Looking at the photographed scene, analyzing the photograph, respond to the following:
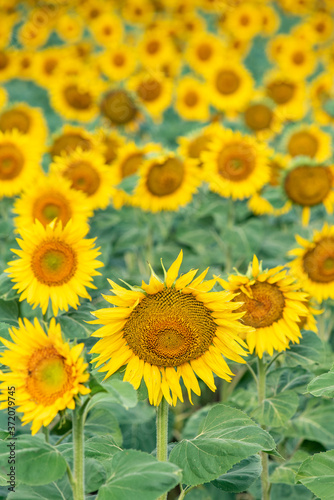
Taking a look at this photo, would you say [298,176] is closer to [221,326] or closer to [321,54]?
[221,326]

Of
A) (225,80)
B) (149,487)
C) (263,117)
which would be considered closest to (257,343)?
(149,487)

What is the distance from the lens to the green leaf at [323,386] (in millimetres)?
1467

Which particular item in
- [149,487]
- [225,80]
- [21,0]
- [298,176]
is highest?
[21,0]

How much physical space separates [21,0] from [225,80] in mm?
2726

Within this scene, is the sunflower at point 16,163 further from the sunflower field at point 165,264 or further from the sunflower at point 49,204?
the sunflower at point 49,204

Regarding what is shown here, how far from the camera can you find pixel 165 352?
4.85 feet

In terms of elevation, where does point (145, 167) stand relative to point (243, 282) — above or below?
above

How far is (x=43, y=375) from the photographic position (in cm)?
131

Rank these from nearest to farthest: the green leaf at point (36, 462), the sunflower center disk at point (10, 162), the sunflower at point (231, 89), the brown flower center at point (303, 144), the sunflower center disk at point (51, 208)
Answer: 1. the green leaf at point (36, 462)
2. the sunflower center disk at point (51, 208)
3. the sunflower center disk at point (10, 162)
4. the brown flower center at point (303, 144)
5. the sunflower at point (231, 89)

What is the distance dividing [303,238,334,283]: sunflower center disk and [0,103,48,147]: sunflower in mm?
2407

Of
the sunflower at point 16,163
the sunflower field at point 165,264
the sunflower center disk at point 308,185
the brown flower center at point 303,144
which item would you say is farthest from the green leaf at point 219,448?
the brown flower center at point 303,144

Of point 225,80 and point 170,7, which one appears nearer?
point 225,80

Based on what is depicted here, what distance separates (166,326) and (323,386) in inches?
15.0

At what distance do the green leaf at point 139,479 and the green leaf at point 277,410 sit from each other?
0.58m
